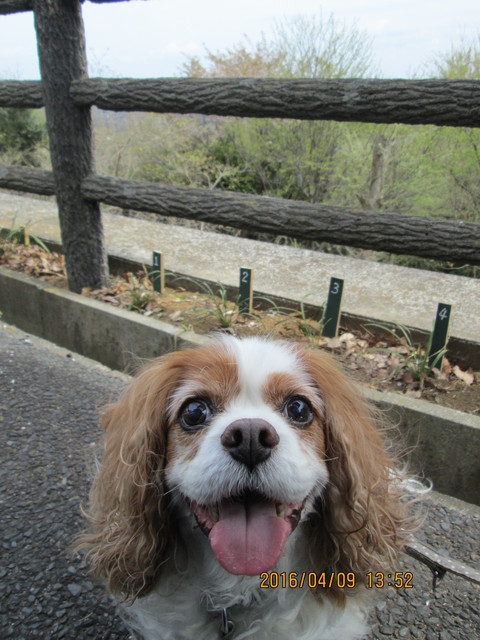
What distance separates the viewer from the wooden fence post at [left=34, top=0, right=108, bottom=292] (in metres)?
2.78

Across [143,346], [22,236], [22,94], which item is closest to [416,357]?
[143,346]

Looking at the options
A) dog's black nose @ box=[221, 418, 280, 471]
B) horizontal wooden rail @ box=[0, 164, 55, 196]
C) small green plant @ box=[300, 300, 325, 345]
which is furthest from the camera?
horizontal wooden rail @ box=[0, 164, 55, 196]

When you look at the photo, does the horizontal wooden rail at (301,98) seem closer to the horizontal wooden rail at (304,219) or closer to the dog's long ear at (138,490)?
the horizontal wooden rail at (304,219)

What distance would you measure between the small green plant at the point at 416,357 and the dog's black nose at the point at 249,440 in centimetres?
151

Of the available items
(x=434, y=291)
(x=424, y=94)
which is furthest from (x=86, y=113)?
(x=434, y=291)

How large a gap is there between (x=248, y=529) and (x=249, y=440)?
0.25 meters

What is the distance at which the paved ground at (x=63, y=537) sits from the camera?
Answer: 4.91 feet

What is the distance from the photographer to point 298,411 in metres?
1.20

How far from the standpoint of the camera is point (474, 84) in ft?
6.26

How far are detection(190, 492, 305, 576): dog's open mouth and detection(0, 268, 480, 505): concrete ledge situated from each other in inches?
32.6

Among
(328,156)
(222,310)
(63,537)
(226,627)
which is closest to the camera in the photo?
(226,627)

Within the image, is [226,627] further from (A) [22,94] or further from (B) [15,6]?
(B) [15,6]

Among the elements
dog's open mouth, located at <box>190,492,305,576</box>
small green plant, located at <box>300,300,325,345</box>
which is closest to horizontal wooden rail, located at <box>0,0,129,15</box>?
small green plant, located at <box>300,300,325,345</box>

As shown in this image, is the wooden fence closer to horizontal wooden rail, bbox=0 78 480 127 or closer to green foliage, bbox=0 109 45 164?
horizontal wooden rail, bbox=0 78 480 127
